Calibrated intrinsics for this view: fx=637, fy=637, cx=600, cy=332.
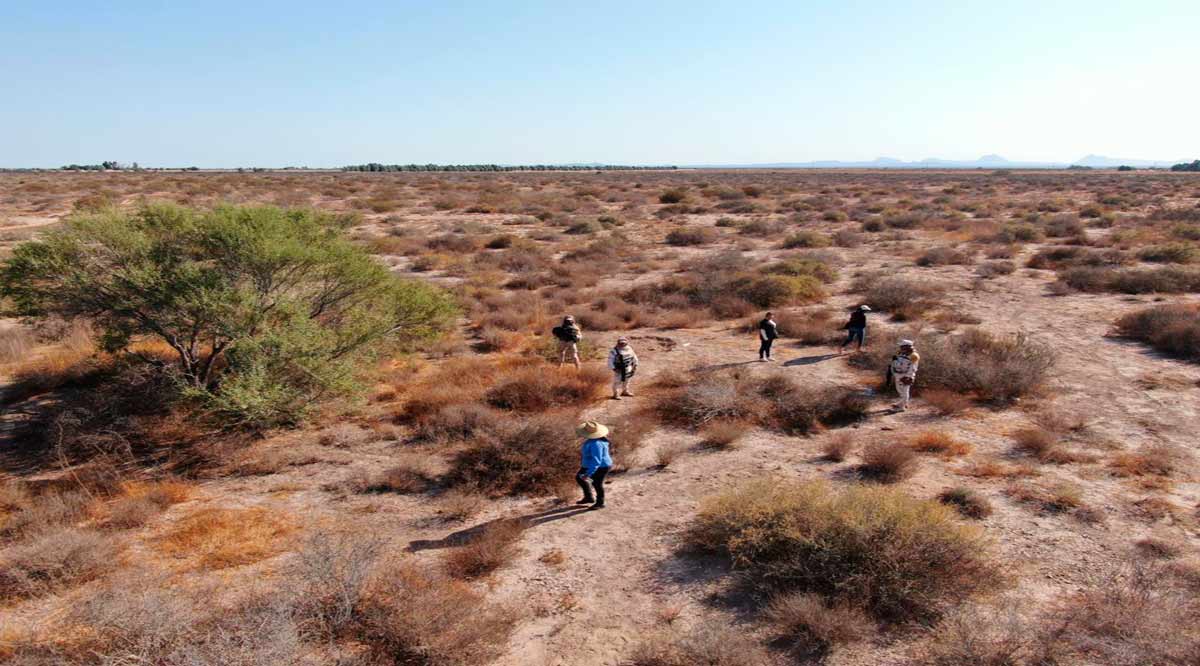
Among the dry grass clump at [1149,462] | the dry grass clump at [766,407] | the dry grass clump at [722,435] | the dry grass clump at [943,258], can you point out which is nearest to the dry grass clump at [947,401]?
the dry grass clump at [766,407]

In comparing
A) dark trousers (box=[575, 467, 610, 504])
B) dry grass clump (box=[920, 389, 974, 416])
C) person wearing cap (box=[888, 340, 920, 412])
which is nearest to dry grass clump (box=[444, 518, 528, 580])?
dark trousers (box=[575, 467, 610, 504])

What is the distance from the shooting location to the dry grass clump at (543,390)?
1120 cm

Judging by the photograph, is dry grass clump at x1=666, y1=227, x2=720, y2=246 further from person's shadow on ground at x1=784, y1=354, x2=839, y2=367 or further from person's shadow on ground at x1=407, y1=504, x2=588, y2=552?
person's shadow on ground at x1=407, y1=504, x2=588, y2=552

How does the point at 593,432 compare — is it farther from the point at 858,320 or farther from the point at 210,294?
the point at 858,320

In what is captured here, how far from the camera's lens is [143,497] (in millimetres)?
7918

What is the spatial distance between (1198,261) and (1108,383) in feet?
51.2

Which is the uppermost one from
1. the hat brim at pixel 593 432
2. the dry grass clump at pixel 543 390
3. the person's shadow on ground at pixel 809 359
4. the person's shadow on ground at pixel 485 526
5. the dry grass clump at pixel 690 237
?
the dry grass clump at pixel 690 237

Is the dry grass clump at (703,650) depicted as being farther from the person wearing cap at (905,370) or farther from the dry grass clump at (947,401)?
the dry grass clump at (947,401)

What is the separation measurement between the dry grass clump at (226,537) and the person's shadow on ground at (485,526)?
→ 1.57 meters

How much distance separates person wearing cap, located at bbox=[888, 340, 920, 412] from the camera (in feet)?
36.1

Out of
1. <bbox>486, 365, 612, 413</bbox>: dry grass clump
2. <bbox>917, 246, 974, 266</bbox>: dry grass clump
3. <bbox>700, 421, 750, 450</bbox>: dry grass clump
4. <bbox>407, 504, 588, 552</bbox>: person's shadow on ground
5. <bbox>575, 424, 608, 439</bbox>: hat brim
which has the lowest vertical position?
<bbox>407, 504, 588, 552</bbox>: person's shadow on ground

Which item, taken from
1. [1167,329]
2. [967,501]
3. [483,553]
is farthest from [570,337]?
[1167,329]

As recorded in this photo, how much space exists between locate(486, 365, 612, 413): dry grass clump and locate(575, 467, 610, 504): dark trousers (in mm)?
2936

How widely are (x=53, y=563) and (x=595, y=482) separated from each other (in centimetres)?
572
